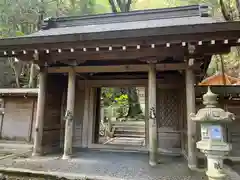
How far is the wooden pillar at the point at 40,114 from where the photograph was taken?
4.85 metres

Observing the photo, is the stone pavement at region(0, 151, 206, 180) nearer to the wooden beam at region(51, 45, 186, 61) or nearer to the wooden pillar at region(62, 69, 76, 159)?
the wooden pillar at region(62, 69, 76, 159)

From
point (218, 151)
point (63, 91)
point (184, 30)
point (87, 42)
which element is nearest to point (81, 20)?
point (63, 91)


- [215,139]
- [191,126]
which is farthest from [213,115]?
[191,126]

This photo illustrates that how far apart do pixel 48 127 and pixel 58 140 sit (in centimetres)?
77

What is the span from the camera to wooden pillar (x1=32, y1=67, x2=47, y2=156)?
4848 mm

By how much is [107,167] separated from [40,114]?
2244 mm

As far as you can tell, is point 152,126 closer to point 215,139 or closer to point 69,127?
point 215,139

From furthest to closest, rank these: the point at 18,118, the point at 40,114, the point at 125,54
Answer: the point at 18,118 < the point at 40,114 < the point at 125,54

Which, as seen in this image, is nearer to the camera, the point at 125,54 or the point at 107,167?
the point at 107,167

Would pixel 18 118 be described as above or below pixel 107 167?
above

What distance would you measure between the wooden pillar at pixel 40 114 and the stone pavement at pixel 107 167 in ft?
1.26

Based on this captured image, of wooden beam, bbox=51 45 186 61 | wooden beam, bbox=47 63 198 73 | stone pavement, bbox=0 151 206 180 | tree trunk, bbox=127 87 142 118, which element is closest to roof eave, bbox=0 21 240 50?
wooden beam, bbox=51 45 186 61

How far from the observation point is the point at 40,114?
4.95 metres

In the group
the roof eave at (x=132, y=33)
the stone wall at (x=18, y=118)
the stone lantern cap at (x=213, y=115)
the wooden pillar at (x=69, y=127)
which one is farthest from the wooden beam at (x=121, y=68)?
the stone wall at (x=18, y=118)
